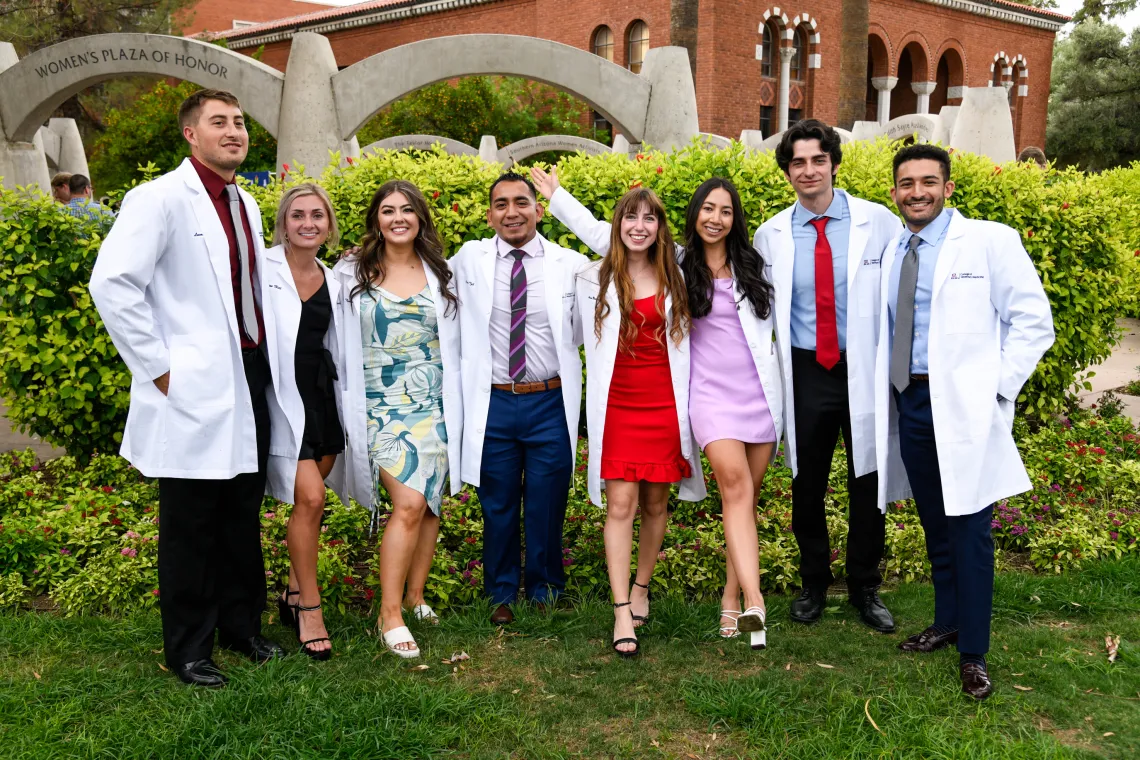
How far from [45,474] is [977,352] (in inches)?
236

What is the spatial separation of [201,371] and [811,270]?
2489 millimetres

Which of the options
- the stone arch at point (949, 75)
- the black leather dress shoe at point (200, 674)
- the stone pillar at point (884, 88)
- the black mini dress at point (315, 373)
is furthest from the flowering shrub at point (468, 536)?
the stone arch at point (949, 75)

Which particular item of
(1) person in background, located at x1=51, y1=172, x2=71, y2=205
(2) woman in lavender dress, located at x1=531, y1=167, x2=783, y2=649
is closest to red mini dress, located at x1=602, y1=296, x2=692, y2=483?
(2) woman in lavender dress, located at x1=531, y1=167, x2=783, y2=649

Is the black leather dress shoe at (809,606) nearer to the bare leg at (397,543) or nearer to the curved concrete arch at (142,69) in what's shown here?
the bare leg at (397,543)

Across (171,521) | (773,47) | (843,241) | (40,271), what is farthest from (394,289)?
(773,47)

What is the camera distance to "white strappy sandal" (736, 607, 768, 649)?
4.03 metres

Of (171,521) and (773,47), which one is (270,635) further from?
(773,47)

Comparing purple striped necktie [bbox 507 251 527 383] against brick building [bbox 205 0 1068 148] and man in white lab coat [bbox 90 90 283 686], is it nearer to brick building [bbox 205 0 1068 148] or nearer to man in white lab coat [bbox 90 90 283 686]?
man in white lab coat [bbox 90 90 283 686]

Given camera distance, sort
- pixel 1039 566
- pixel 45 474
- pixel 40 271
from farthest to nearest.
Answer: pixel 45 474 → pixel 40 271 → pixel 1039 566

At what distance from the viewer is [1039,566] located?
209 inches

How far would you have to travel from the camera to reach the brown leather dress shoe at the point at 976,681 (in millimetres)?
3689

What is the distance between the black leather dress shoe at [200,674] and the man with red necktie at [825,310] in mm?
2451

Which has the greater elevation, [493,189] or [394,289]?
[493,189]

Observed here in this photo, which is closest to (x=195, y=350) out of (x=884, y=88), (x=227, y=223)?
(x=227, y=223)
